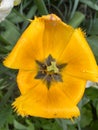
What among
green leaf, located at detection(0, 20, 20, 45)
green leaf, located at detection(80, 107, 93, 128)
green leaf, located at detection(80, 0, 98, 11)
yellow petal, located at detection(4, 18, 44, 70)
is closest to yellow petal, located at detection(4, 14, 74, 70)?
yellow petal, located at detection(4, 18, 44, 70)

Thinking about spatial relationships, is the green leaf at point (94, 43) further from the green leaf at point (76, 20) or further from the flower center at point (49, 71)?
the flower center at point (49, 71)

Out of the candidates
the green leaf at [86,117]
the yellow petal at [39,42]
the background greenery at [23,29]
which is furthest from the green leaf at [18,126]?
the yellow petal at [39,42]

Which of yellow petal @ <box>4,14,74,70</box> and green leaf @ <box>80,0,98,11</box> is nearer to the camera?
yellow petal @ <box>4,14,74,70</box>

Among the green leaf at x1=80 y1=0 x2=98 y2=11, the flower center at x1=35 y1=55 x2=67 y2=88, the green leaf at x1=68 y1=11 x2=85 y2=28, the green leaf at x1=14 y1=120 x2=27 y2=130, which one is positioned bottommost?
the green leaf at x1=14 y1=120 x2=27 y2=130

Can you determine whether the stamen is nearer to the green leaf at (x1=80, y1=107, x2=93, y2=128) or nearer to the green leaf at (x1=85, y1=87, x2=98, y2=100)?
the green leaf at (x1=85, y1=87, x2=98, y2=100)

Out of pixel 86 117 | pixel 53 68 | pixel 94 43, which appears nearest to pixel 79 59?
pixel 53 68

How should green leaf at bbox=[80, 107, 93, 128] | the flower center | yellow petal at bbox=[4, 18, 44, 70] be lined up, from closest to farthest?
yellow petal at bbox=[4, 18, 44, 70]
the flower center
green leaf at bbox=[80, 107, 93, 128]
